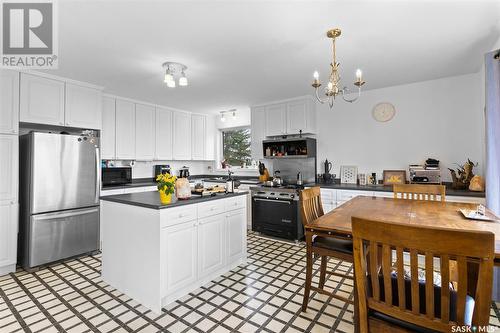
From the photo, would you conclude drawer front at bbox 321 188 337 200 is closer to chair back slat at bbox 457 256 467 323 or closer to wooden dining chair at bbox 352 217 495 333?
wooden dining chair at bbox 352 217 495 333

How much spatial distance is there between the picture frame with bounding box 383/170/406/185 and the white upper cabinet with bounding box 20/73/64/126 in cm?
482

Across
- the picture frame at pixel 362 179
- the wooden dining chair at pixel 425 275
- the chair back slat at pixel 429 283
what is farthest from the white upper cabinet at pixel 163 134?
the chair back slat at pixel 429 283

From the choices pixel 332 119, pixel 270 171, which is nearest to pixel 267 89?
pixel 332 119

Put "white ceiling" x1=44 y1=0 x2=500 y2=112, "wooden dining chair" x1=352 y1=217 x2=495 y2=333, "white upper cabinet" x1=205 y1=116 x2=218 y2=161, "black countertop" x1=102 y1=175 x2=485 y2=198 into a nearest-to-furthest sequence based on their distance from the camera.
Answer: "wooden dining chair" x1=352 y1=217 x2=495 y2=333 < "white ceiling" x1=44 y1=0 x2=500 y2=112 < "black countertop" x1=102 y1=175 x2=485 y2=198 < "white upper cabinet" x1=205 y1=116 x2=218 y2=161

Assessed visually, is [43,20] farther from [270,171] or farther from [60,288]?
[270,171]

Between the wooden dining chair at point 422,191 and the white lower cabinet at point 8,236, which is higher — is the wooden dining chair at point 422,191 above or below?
above

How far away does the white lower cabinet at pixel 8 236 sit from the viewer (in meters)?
2.85

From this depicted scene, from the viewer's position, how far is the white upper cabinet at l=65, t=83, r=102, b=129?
11.3 ft

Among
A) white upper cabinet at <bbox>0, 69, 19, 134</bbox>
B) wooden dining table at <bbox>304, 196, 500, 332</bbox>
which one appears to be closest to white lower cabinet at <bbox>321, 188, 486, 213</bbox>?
wooden dining table at <bbox>304, 196, 500, 332</bbox>

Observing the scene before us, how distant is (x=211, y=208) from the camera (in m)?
2.62

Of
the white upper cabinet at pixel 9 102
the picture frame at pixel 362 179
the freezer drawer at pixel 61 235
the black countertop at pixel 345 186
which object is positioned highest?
the white upper cabinet at pixel 9 102

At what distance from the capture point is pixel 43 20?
2.05m

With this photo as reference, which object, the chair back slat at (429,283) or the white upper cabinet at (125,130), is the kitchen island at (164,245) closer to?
the chair back slat at (429,283)

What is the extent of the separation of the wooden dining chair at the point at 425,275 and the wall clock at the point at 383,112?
128 inches
